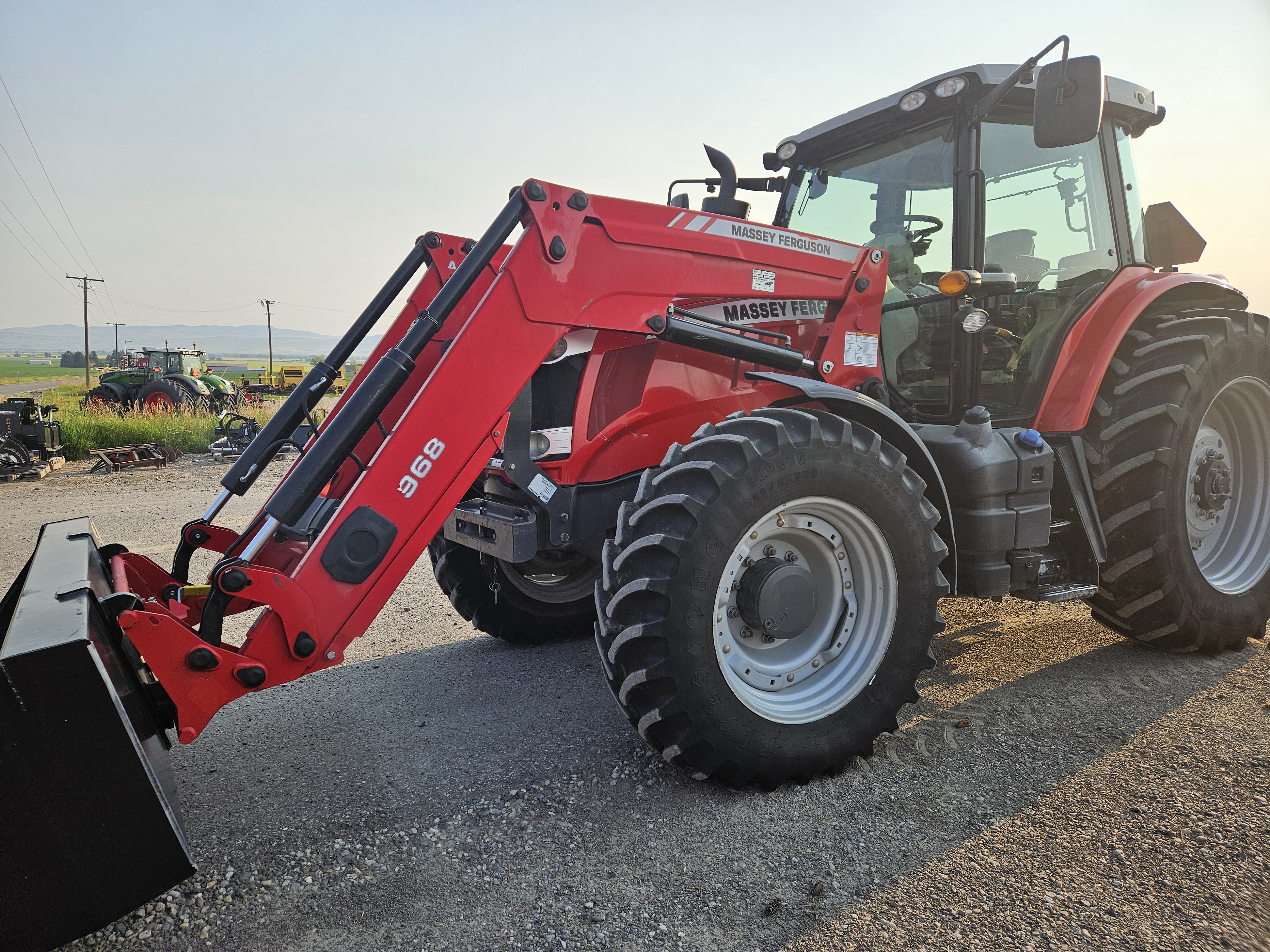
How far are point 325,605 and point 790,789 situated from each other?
63.2 inches

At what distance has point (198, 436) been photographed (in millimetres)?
13375

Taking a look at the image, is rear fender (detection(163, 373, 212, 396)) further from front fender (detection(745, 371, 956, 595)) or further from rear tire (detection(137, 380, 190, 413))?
front fender (detection(745, 371, 956, 595))

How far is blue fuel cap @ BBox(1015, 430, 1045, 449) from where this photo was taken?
3.32 m

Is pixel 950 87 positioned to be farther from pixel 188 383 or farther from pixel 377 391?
pixel 188 383

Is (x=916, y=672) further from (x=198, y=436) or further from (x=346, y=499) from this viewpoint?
(x=198, y=436)

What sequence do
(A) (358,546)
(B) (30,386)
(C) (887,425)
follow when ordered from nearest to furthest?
(A) (358,546) < (C) (887,425) < (B) (30,386)

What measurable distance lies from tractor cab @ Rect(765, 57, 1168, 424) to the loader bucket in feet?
10.4

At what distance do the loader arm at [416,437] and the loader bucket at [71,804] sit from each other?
0.35 metres

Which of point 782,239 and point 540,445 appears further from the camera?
point 782,239

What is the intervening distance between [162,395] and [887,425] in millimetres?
18680

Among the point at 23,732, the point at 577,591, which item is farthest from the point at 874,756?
the point at 23,732

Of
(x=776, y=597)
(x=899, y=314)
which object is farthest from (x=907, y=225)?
(x=776, y=597)

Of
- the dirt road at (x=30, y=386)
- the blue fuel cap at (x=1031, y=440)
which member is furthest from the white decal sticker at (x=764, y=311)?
the dirt road at (x=30, y=386)

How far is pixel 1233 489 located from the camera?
4086mm
